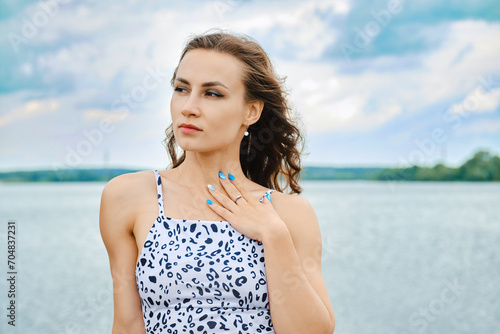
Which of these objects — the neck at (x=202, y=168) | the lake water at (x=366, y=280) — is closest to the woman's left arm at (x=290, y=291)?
the neck at (x=202, y=168)

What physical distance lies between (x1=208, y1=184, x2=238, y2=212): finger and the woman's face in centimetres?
20

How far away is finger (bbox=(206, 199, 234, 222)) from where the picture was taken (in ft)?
7.92

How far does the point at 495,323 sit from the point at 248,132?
42.3 feet

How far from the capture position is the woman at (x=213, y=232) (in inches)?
87.7

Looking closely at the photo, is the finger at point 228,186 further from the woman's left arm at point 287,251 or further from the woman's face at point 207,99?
the woman's face at point 207,99

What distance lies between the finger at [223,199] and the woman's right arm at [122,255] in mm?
368

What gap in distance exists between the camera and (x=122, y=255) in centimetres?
234

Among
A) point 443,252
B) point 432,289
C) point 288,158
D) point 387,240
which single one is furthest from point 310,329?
point 387,240

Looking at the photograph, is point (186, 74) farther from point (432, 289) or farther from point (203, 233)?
point (432, 289)

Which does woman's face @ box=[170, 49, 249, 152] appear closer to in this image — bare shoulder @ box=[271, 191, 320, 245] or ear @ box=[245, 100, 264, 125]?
ear @ box=[245, 100, 264, 125]

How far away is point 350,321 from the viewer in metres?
13.4

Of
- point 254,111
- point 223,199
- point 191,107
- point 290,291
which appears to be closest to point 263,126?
point 254,111

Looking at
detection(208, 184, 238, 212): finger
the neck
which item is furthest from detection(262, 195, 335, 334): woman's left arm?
A: the neck

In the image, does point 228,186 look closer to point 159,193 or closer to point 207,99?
point 159,193
